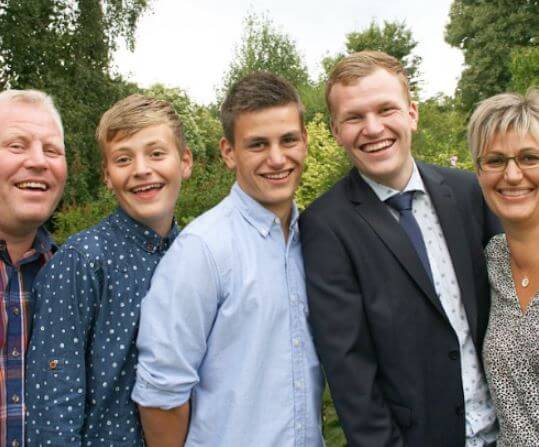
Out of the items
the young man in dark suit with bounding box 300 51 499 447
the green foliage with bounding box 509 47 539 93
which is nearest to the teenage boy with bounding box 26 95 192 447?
the young man in dark suit with bounding box 300 51 499 447

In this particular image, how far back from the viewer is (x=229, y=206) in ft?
7.31

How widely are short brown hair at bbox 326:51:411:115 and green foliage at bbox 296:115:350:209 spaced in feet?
24.2

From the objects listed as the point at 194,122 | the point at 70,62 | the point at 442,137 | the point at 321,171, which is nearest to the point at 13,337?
the point at 321,171

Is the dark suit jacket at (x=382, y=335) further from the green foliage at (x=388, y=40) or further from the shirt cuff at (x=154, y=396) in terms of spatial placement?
the green foliage at (x=388, y=40)

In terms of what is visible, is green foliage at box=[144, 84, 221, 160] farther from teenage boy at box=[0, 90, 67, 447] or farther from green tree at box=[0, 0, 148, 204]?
teenage boy at box=[0, 90, 67, 447]

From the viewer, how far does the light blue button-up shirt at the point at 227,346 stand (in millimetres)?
1980

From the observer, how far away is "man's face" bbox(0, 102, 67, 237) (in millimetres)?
2119

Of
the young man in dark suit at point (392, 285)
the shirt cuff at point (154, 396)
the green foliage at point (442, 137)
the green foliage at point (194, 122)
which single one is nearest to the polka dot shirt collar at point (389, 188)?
the young man in dark suit at point (392, 285)

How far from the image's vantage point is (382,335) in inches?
83.7

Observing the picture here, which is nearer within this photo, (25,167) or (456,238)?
(25,167)

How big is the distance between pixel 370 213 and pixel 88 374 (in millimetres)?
1227

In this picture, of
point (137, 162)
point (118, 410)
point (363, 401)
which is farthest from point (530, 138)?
point (118, 410)

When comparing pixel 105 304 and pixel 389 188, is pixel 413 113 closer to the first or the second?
pixel 389 188

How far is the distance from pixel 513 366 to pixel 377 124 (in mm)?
1051
